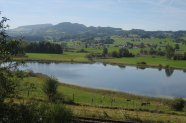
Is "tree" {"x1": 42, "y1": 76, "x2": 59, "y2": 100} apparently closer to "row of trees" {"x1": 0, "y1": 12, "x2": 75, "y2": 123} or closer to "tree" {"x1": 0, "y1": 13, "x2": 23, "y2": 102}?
"row of trees" {"x1": 0, "y1": 12, "x2": 75, "y2": 123}

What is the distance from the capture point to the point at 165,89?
139ft

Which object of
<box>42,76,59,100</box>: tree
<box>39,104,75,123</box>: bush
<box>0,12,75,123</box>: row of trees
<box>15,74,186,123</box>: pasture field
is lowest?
<box>15,74,186,123</box>: pasture field

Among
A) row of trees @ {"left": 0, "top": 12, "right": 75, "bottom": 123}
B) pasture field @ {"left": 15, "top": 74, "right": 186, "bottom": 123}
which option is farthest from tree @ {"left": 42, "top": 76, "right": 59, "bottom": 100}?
row of trees @ {"left": 0, "top": 12, "right": 75, "bottom": 123}

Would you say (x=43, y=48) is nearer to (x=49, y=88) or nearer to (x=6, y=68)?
(x=49, y=88)

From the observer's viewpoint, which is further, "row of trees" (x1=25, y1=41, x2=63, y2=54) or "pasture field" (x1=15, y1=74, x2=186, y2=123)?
"row of trees" (x1=25, y1=41, x2=63, y2=54)

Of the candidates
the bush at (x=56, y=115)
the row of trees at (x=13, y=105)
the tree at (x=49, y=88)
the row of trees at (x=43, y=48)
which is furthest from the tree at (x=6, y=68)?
the row of trees at (x=43, y=48)

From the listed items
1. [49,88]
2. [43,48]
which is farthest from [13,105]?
[43,48]

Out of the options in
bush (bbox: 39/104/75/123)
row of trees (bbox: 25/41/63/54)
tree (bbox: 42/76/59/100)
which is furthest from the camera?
row of trees (bbox: 25/41/63/54)

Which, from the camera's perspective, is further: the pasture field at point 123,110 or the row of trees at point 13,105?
the pasture field at point 123,110

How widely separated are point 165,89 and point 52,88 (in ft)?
102

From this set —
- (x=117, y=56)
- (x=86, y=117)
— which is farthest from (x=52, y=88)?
(x=117, y=56)

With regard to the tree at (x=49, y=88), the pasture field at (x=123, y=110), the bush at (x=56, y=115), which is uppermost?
the bush at (x=56, y=115)

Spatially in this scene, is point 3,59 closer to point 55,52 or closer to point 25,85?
point 25,85

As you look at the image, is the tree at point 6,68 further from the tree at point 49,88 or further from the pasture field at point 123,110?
the tree at point 49,88
